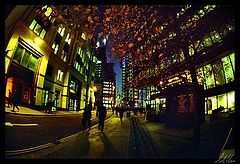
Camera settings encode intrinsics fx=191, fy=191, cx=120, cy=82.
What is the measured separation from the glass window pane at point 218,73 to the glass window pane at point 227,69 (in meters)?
0.71

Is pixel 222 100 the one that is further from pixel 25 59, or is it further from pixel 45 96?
pixel 25 59

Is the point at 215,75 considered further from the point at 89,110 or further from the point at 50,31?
the point at 50,31

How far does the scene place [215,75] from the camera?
24.5 meters

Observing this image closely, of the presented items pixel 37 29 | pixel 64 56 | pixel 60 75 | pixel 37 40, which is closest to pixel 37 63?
pixel 37 40

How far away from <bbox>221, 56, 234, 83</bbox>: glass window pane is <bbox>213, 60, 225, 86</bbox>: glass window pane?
0.71 metres

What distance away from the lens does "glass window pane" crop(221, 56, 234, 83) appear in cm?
2161

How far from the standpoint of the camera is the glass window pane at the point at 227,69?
851 inches

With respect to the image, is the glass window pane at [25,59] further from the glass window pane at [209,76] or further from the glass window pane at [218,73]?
the glass window pane at [209,76]

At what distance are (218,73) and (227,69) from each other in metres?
1.74

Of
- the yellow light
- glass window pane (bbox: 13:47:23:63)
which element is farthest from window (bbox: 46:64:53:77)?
glass window pane (bbox: 13:47:23:63)

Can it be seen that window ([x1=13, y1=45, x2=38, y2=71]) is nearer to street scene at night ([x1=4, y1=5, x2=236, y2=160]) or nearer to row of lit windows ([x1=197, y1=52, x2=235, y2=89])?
street scene at night ([x1=4, y1=5, x2=236, y2=160])

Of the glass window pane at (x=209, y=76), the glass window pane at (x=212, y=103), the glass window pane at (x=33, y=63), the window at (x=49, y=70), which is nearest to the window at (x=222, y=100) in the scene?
the glass window pane at (x=212, y=103)

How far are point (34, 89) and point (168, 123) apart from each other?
12.3 m

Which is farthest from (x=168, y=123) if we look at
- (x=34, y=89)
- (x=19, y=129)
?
(x=34, y=89)
